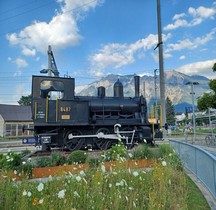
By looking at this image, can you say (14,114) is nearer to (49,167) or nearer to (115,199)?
(49,167)

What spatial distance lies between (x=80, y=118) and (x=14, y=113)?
46.3 meters

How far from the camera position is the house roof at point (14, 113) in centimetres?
5056

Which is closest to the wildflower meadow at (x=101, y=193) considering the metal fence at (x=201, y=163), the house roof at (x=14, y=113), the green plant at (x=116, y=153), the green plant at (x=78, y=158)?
the metal fence at (x=201, y=163)

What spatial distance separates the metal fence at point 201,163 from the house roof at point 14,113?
159 feet

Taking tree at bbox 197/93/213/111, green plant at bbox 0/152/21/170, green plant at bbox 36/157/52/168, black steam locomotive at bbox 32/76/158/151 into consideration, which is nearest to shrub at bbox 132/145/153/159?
black steam locomotive at bbox 32/76/158/151

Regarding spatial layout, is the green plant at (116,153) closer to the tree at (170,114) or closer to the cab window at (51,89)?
the cab window at (51,89)

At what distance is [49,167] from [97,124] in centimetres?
514

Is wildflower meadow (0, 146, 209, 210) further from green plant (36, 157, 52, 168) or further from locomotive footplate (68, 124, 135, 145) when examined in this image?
locomotive footplate (68, 124, 135, 145)

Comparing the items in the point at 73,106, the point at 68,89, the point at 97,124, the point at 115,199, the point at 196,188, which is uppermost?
the point at 68,89

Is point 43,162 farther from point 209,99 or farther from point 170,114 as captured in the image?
point 170,114

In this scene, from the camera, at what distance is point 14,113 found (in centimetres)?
5294

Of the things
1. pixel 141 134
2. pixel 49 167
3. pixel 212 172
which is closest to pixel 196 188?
pixel 212 172

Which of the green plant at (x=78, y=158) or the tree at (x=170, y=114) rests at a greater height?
the tree at (x=170, y=114)

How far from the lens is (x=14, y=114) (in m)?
52.5
